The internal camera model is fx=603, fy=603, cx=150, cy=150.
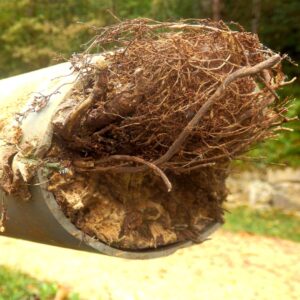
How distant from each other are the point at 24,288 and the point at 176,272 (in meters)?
1.88

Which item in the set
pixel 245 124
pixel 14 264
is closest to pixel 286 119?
pixel 245 124

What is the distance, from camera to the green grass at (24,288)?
4.56 m

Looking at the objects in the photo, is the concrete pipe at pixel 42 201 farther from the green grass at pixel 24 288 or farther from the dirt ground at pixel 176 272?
the dirt ground at pixel 176 272

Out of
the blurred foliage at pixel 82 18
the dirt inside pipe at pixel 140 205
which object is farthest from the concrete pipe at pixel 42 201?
the blurred foliage at pixel 82 18

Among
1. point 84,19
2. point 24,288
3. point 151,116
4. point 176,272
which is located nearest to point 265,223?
point 176,272

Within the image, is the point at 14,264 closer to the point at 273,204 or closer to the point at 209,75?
the point at 209,75

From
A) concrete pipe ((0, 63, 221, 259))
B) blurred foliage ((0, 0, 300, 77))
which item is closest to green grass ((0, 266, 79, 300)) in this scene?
concrete pipe ((0, 63, 221, 259))

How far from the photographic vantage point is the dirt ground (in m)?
5.41

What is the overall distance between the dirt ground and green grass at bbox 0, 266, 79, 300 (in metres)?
0.30

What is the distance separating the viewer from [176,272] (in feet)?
20.3

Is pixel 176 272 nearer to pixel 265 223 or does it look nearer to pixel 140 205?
pixel 265 223

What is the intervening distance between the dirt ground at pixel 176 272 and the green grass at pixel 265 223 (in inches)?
47.4

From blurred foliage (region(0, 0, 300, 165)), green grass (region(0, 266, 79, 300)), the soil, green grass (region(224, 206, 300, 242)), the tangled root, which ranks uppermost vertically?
the tangled root

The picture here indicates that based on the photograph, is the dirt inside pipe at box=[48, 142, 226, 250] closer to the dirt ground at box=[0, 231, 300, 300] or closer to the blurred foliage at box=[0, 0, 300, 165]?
the dirt ground at box=[0, 231, 300, 300]
